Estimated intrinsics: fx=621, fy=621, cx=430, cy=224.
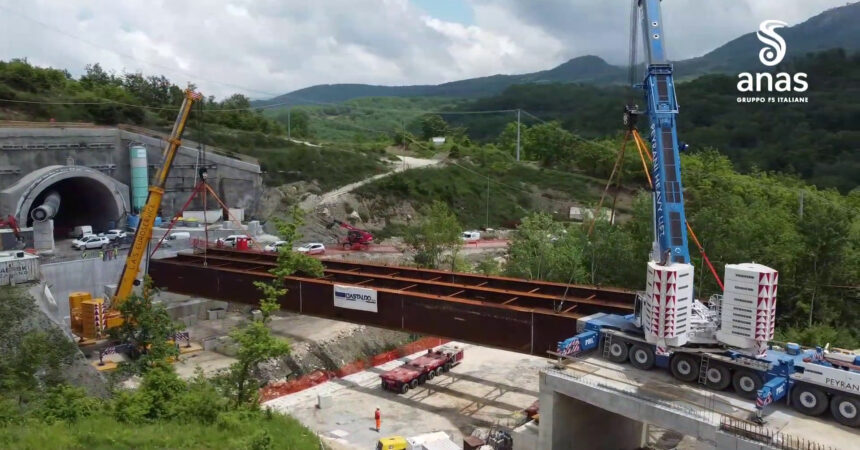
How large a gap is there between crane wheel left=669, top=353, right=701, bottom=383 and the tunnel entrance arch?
4213 cm

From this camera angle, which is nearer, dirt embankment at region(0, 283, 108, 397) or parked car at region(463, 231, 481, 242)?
dirt embankment at region(0, 283, 108, 397)

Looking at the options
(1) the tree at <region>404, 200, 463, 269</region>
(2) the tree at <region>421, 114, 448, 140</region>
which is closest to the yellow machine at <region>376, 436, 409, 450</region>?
(1) the tree at <region>404, 200, 463, 269</region>

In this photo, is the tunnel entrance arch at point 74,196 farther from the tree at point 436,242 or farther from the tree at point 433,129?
the tree at point 433,129

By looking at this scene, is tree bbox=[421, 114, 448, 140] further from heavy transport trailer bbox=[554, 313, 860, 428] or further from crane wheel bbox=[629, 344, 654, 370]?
crane wheel bbox=[629, 344, 654, 370]

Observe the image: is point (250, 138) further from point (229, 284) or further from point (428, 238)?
point (229, 284)

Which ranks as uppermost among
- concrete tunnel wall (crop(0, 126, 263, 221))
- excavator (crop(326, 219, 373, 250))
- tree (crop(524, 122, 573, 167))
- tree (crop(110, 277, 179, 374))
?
tree (crop(524, 122, 573, 167))

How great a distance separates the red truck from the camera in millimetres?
27781

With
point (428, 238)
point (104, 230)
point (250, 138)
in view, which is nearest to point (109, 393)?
point (428, 238)

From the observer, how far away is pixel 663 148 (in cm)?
2002

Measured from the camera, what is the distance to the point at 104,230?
162ft

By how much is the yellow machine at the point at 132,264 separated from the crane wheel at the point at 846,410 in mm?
26479

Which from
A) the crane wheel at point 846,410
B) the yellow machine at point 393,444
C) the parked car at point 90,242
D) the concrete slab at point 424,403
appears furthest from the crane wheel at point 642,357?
the parked car at point 90,242

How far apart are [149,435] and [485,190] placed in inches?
2622

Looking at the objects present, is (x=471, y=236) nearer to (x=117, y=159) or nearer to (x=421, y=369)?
(x=117, y=159)
